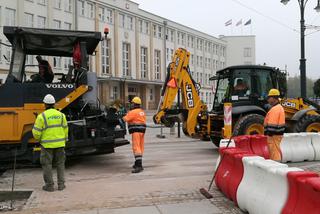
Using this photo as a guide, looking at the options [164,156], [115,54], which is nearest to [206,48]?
[115,54]

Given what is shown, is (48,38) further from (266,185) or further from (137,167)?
(266,185)

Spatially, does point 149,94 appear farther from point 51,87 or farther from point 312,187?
point 312,187

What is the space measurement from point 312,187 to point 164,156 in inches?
336

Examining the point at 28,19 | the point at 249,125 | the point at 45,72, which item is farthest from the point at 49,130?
the point at 28,19

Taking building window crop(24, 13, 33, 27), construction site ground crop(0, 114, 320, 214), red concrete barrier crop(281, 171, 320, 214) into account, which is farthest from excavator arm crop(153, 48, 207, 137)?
building window crop(24, 13, 33, 27)

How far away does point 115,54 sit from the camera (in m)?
56.2

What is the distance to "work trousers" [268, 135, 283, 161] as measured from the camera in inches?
406

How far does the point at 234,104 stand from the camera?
41.7ft

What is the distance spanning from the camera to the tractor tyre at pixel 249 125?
1200cm

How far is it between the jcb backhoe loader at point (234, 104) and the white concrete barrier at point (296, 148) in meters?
1.13

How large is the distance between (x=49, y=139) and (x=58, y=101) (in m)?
1.91

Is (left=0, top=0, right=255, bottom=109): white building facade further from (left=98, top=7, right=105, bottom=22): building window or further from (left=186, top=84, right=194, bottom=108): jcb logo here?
(left=186, top=84, right=194, bottom=108): jcb logo

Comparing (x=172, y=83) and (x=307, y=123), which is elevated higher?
(x=172, y=83)

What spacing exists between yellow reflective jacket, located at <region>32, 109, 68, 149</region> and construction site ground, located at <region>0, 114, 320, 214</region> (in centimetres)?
91
